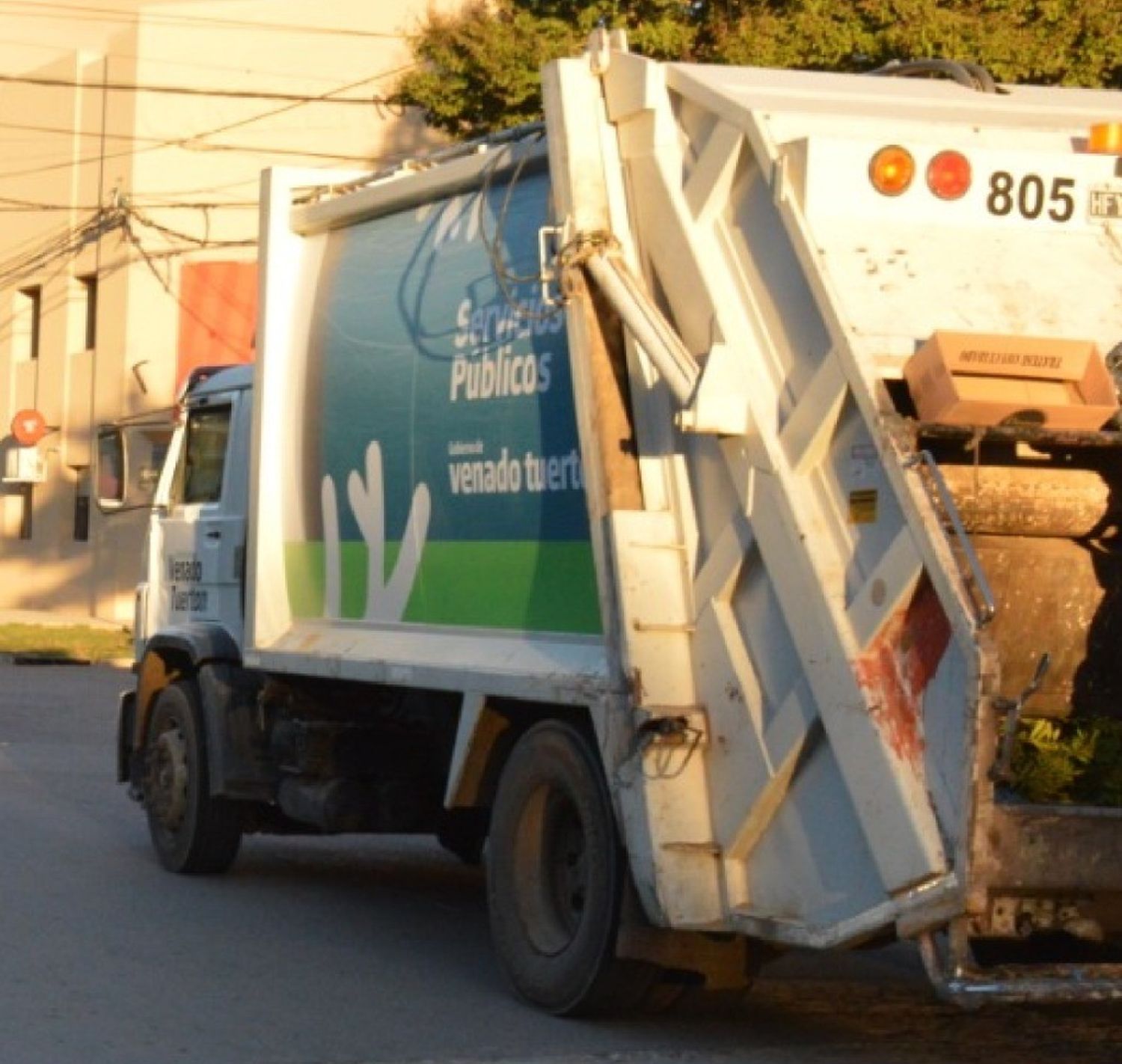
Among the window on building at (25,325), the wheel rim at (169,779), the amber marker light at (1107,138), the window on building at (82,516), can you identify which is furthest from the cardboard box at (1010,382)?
the window on building at (25,325)

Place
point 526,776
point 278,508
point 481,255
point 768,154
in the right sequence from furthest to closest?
point 278,508 → point 481,255 → point 526,776 → point 768,154

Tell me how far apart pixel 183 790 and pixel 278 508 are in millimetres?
1568

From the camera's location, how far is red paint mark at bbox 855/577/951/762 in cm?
665

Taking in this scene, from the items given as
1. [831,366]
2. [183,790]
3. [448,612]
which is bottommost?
[183,790]

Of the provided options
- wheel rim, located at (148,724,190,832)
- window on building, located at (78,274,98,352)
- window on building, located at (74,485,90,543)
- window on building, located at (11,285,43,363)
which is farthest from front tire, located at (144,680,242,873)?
window on building, located at (11,285,43,363)

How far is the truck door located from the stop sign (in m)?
25.5

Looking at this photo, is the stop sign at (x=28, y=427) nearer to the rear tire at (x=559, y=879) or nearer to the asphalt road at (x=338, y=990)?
the asphalt road at (x=338, y=990)

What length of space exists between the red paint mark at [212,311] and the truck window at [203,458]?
902 inches

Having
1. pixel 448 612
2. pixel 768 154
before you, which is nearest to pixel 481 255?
pixel 448 612

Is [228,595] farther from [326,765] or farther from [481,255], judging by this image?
[481,255]

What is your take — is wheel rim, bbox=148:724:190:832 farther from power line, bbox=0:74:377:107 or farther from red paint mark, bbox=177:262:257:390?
power line, bbox=0:74:377:107

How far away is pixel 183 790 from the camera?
1164cm

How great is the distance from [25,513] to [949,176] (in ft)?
111

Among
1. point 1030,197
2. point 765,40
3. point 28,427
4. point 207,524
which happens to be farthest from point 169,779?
point 28,427
